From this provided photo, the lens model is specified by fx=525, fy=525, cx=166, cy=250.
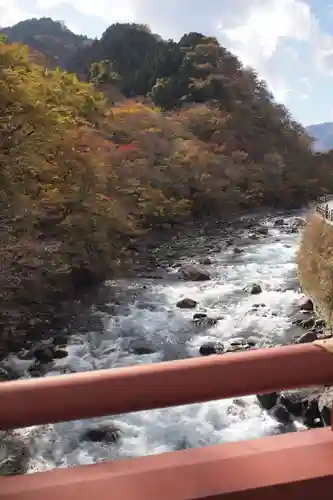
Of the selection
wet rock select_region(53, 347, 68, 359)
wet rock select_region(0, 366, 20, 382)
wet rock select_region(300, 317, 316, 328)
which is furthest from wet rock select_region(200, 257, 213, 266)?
wet rock select_region(0, 366, 20, 382)

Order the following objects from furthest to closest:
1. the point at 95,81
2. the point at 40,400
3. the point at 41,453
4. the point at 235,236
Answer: the point at 95,81 < the point at 235,236 < the point at 41,453 < the point at 40,400

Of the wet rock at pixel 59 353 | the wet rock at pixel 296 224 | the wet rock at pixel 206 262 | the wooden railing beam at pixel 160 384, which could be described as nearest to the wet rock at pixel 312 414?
the wet rock at pixel 59 353

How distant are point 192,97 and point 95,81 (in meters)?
6.50

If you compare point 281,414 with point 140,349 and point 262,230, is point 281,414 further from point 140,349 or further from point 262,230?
point 262,230

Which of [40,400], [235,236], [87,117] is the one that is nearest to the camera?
[40,400]

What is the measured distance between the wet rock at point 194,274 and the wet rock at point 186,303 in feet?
7.03

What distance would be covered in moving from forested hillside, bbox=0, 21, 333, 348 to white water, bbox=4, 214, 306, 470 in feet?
5.41

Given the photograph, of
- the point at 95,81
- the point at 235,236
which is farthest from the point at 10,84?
the point at 95,81

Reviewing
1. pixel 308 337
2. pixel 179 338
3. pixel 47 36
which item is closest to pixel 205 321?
pixel 179 338

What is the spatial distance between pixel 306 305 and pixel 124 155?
375 inches

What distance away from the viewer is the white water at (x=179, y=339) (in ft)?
20.3

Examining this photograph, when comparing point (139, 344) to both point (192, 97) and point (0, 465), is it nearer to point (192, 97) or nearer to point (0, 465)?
point (0, 465)

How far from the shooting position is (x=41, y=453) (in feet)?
19.4

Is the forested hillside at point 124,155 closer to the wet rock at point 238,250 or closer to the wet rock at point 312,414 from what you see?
the wet rock at point 238,250
